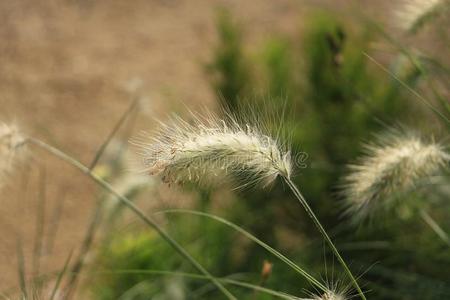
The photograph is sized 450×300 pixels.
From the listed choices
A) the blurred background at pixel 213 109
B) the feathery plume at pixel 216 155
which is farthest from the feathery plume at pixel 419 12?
the feathery plume at pixel 216 155

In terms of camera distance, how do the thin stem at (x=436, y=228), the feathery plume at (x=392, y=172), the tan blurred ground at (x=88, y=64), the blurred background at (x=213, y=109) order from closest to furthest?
the feathery plume at (x=392, y=172)
the thin stem at (x=436, y=228)
the blurred background at (x=213, y=109)
the tan blurred ground at (x=88, y=64)

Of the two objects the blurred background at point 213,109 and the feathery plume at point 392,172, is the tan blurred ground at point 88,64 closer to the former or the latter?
the blurred background at point 213,109

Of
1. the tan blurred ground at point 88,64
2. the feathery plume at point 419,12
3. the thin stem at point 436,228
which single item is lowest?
the thin stem at point 436,228

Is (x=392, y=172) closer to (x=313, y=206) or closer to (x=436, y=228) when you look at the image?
(x=436, y=228)

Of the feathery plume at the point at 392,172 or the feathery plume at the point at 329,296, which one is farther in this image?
the feathery plume at the point at 392,172

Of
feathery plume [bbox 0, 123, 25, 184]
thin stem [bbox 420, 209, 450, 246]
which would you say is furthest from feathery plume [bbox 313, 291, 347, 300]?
feathery plume [bbox 0, 123, 25, 184]

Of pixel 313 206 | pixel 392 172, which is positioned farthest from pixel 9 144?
pixel 313 206

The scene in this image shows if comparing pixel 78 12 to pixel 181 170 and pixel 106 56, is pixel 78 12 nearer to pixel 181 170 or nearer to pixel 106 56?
pixel 106 56
